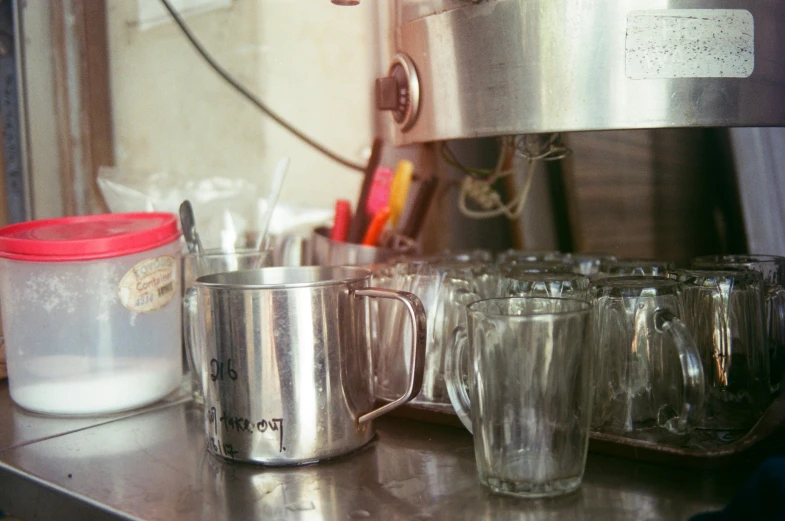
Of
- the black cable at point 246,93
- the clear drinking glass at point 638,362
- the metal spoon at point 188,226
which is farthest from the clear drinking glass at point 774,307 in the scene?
the black cable at point 246,93

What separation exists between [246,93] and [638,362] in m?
1.06

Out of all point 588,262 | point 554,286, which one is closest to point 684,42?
point 554,286

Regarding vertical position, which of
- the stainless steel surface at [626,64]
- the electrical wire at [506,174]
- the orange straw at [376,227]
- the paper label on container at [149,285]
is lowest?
the paper label on container at [149,285]

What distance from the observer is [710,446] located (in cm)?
65

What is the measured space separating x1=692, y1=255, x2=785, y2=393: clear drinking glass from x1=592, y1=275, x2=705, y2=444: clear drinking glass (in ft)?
0.44

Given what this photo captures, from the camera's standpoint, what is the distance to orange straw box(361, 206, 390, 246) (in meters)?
1.19

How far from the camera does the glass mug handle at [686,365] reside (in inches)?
23.6

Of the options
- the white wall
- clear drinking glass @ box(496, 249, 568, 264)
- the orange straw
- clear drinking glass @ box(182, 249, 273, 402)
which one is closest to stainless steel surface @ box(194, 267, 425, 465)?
clear drinking glass @ box(182, 249, 273, 402)

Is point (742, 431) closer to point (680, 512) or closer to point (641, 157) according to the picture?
point (680, 512)

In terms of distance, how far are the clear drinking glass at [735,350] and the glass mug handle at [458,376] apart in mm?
218

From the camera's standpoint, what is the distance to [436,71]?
765 millimetres

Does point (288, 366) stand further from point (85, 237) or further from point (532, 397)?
point (85, 237)

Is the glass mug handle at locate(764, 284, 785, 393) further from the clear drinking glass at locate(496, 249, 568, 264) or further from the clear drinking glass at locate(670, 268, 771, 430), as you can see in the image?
the clear drinking glass at locate(496, 249, 568, 264)

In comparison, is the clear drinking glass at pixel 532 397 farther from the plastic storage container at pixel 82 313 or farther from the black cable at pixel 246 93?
the black cable at pixel 246 93
